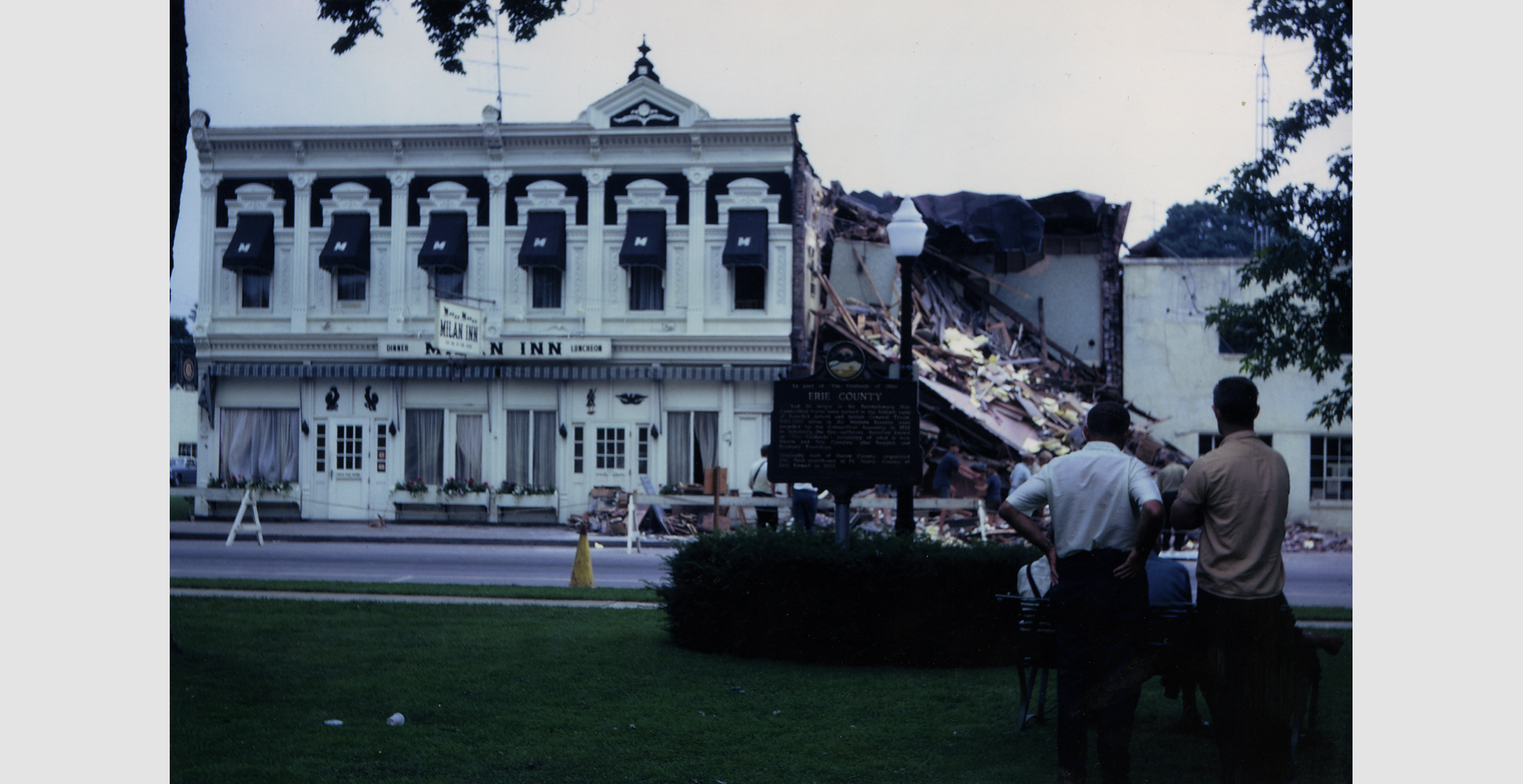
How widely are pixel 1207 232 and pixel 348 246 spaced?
690 cm

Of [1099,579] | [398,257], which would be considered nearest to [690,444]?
[398,257]

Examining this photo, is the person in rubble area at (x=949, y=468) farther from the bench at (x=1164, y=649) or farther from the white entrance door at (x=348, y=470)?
the white entrance door at (x=348, y=470)

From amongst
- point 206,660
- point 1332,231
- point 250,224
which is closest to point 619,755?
point 206,660

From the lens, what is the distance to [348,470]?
9.90 m

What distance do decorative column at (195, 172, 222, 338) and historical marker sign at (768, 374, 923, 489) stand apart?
16.3 ft

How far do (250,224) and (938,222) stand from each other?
19.3ft

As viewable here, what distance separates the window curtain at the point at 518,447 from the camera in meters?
10.2

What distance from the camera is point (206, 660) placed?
8031 mm

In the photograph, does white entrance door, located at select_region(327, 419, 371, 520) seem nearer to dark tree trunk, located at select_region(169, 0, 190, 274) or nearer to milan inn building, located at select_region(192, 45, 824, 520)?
milan inn building, located at select_region(192, 45, 824, 520)

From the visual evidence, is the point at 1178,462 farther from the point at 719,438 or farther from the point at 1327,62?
the point at 719,438

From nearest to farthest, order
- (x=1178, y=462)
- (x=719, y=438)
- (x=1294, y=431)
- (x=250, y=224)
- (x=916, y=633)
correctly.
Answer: (x=1294, y=431), (x=916, y=633), (x=1178, y=462), (x=250, y=224), (x=719, y=438)

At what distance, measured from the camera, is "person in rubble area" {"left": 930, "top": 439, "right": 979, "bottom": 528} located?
983cm

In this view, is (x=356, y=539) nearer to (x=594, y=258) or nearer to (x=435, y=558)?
(x=594, y=258)

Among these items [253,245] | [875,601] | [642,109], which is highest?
[642,109]
